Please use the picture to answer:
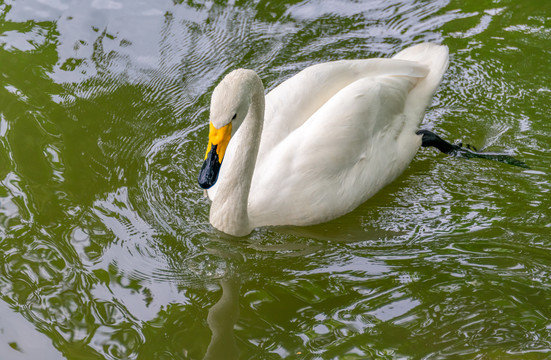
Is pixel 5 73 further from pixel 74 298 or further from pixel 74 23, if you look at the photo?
pixel 74 298

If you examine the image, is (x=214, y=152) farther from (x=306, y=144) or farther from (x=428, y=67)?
(x=428, y=67)

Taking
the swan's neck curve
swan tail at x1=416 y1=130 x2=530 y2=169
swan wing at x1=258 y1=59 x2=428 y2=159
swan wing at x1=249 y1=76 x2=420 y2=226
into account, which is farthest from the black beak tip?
swan tail at x1=416 y1=130 x2=530 y2=169

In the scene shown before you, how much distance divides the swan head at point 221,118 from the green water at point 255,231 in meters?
0.70

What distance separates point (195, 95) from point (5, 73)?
1.84 m

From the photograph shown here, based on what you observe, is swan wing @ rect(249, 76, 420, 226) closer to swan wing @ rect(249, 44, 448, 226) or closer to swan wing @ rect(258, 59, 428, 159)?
swan wing @ rect(249, 44, 448, 226)

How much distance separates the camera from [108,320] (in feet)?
15.9

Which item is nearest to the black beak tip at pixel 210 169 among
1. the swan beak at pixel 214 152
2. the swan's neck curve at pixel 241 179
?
the swan beak at pixel 214 152

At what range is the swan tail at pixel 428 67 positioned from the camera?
21.4 feet

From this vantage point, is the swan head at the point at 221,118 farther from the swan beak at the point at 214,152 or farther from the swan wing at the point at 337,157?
the swan wing at the point at 337,157

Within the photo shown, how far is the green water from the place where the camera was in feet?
15.7

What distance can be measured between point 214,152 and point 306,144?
83 centimetres

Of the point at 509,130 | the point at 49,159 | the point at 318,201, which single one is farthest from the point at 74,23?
the point at 509,130

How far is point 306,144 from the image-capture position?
5602 millimetres

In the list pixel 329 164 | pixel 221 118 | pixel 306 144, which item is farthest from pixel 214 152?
pixel 329 164
